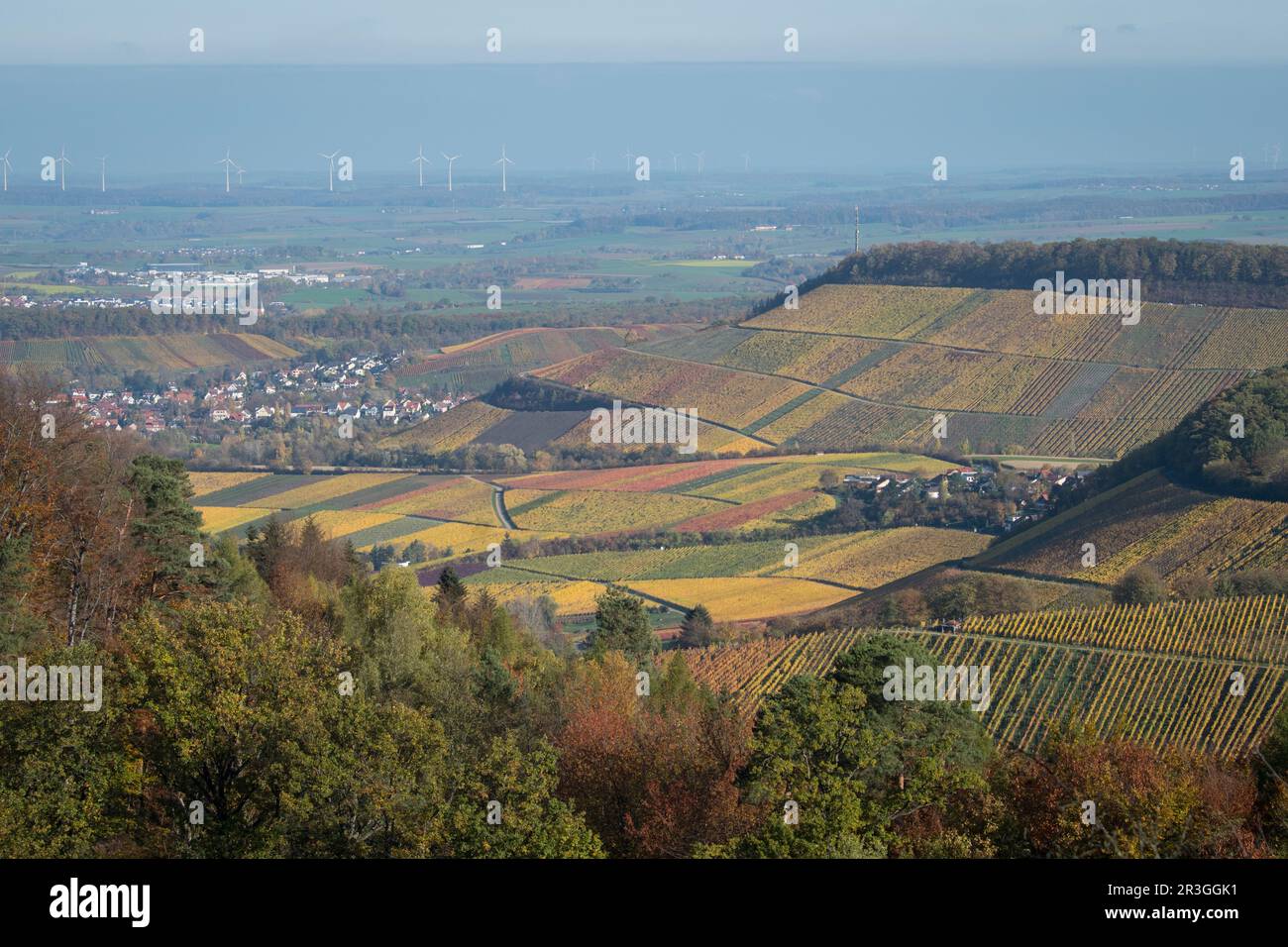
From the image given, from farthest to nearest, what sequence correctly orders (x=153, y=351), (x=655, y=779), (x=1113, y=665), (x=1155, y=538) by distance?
(x=153, y=351) → (x=1155, y=538) → (x=1113, y=665) → (x=655, y=779)

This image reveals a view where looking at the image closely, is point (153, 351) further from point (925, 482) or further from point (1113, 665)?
point (1113, 665)

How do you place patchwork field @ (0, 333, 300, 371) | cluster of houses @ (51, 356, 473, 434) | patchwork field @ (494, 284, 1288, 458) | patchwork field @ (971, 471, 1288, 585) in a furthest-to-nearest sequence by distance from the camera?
patchwork field @ (0, 333, 300, 371)
cluster of houses @ (51, 356, 473, 434)
patchwork field @ (494, 284, 1288, 458)
patchwork field @ (971, 471, 1288, 585)

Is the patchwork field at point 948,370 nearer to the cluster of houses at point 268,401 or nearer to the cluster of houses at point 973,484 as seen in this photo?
the cluster of houses at point 973,484

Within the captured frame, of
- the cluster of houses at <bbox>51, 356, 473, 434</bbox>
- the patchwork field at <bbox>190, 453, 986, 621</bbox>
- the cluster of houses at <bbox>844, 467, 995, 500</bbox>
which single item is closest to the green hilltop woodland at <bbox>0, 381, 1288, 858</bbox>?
the patchwork field at <bbox>190, 453, 986, 621</bbox>

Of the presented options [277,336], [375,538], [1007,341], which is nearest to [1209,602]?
[375,538]

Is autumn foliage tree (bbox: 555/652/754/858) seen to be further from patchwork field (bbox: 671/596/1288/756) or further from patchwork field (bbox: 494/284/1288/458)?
patchwork field (bbox: 494/284/1288/458)

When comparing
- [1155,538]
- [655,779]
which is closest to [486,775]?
[655,779]

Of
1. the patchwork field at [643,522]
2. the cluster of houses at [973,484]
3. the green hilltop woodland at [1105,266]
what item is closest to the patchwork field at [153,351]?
the patchwork field at [643,522]
